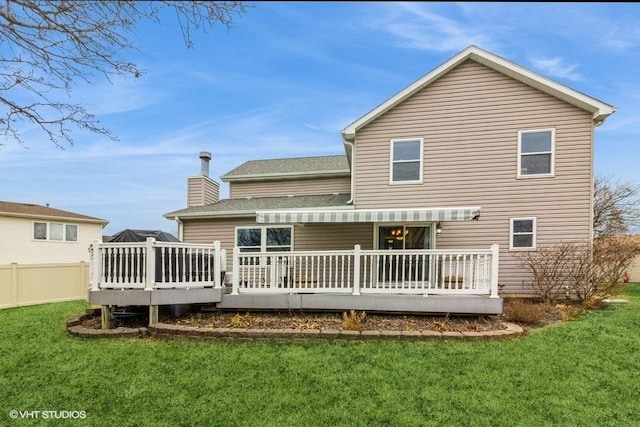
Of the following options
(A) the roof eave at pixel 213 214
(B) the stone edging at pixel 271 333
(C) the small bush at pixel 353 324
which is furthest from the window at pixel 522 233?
(A) the roof eave at pixel 213 214

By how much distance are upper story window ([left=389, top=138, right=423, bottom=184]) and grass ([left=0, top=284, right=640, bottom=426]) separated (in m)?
6.22

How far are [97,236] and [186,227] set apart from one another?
12806 mm

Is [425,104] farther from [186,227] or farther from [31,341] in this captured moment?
[31,341]

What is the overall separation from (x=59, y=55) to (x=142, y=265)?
4.43 metres

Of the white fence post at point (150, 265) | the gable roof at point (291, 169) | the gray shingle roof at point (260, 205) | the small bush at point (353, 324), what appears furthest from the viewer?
the gable roof at point (291, 169)

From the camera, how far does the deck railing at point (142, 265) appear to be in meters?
7.46

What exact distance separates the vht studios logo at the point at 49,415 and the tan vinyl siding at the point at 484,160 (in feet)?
30.1

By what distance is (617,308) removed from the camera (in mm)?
9484

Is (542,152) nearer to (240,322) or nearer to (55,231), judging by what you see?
(240,322)

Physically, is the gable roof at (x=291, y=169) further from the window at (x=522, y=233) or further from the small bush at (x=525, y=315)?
the small bush at (x=525, y=315)

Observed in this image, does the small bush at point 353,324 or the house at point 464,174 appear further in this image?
the house at point 464,174

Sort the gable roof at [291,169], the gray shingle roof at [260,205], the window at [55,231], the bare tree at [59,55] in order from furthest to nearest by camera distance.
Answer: the window at [55,231]
the gable roof at [291,169]
the gray shingle roof at [260,205]
the bare tree at [59,55]

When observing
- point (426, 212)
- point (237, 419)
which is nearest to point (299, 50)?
point (237, 419)

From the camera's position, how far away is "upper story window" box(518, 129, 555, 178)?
10.8 m
